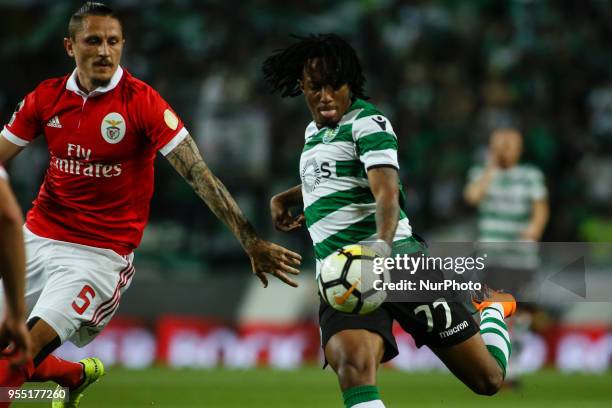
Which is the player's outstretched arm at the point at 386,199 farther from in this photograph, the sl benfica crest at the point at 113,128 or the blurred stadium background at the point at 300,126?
the blurred stadium background at the point at 300,126

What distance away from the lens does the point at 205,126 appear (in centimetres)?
1334

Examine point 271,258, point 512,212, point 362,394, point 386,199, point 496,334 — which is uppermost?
point 512,212

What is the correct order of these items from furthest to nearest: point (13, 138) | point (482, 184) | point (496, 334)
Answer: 1. point (482, 184)
2. point (496, 334)
3. point (13, 138)

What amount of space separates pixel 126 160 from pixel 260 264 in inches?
37.2

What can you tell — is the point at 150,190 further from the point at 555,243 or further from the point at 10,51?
the point at 10,51

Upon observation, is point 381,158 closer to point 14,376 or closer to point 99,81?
point 99,81

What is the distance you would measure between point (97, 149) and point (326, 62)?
4.26ft

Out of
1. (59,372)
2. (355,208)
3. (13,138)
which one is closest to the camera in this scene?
(355,208)

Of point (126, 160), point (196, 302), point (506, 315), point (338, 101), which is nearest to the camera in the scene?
point (338, 101)

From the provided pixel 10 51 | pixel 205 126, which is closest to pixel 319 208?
pixel 205 126

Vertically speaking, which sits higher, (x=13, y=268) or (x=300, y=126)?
(x=300, y=126)

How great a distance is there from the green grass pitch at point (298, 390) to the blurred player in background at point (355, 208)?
270cm

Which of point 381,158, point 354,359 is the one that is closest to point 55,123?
point 381,158

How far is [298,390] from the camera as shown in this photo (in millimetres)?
9398
